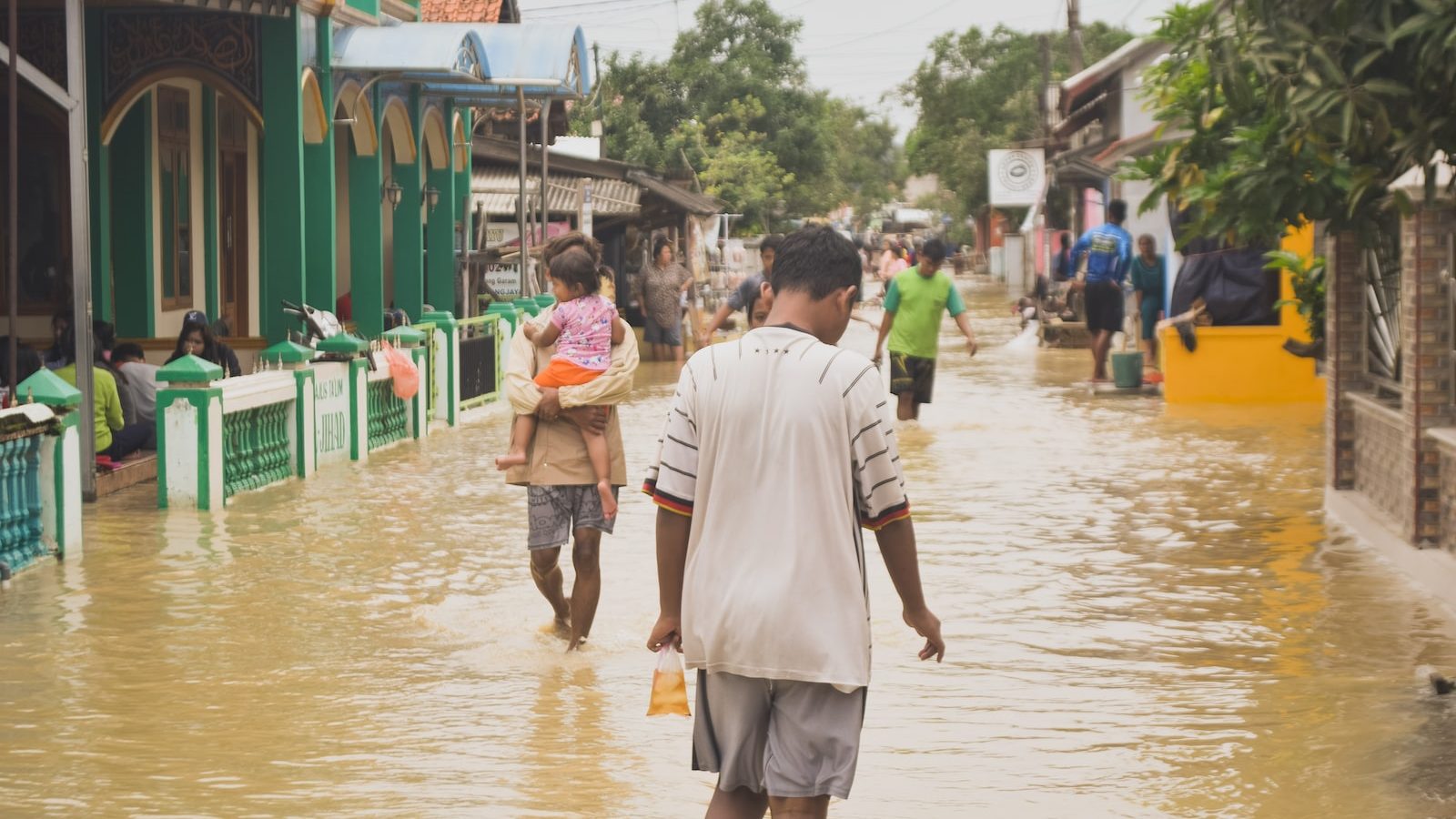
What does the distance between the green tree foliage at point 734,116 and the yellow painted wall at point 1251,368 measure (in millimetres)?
35160

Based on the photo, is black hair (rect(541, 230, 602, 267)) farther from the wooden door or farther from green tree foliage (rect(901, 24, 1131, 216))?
green tree foliage (rect(901, 24, 1131, 216))

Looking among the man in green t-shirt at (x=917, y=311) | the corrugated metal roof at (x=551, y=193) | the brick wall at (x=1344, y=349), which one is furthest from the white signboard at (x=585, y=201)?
the brick wall at (x=1344, y=349)

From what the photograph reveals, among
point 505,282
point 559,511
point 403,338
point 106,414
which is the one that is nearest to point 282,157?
point 403,338

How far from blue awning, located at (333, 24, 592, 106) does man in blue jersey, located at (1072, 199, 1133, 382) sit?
233 inches

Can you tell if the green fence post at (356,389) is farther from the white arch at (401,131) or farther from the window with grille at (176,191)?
the white arch at (401,131)

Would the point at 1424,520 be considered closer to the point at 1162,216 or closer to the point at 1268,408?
the point at 1268,408

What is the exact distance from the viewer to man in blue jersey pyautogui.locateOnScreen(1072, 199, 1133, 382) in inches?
866

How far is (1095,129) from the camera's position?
4478cm

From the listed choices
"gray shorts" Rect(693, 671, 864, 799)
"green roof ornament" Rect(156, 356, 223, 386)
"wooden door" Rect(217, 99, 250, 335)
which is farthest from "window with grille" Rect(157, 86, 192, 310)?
"gray shorts" Rect(693, 671, 864, 799)

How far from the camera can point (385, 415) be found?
16.9m

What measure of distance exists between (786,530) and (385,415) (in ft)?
41.7

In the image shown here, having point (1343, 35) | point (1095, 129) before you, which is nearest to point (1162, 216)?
point (1095, 129)

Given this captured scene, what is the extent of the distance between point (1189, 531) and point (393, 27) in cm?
1019

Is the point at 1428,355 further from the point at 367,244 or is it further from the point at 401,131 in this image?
the point at 401,131
